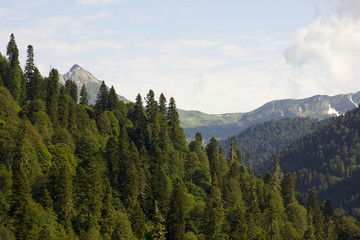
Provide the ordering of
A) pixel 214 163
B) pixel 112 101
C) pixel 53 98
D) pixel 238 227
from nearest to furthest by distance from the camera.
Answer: pixel 238 227 < pixel 53 98 < pixel 214 163 < pixel 112 101

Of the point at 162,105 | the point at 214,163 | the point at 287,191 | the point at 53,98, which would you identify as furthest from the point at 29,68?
the point at 287,191

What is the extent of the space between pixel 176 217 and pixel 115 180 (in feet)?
61.5

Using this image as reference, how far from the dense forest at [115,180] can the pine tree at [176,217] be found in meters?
0.23

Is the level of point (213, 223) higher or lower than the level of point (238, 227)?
higher

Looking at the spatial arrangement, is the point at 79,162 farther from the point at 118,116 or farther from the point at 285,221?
the point at 285,221

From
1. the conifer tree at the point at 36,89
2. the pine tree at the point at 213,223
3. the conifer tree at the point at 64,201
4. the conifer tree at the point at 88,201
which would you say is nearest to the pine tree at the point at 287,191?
the pine tree at the point at 213,223

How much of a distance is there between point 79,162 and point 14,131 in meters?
19.1

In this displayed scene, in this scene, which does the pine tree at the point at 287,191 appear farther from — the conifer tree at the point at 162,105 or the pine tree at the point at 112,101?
the pine tree at the point at 112,101

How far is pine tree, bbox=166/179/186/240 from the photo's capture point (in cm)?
9238

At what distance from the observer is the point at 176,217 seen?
93.1m

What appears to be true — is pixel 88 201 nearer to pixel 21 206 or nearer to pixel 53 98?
pixel 21 206

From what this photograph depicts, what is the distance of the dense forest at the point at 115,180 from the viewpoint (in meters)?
72.8

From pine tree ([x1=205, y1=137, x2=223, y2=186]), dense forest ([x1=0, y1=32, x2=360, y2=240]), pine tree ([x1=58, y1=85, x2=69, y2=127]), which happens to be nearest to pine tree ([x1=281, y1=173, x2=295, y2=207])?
dense forest ([x1=0, y1=32, x2=360, y2=240])

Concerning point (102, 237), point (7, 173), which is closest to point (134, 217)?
point (102, 237)
